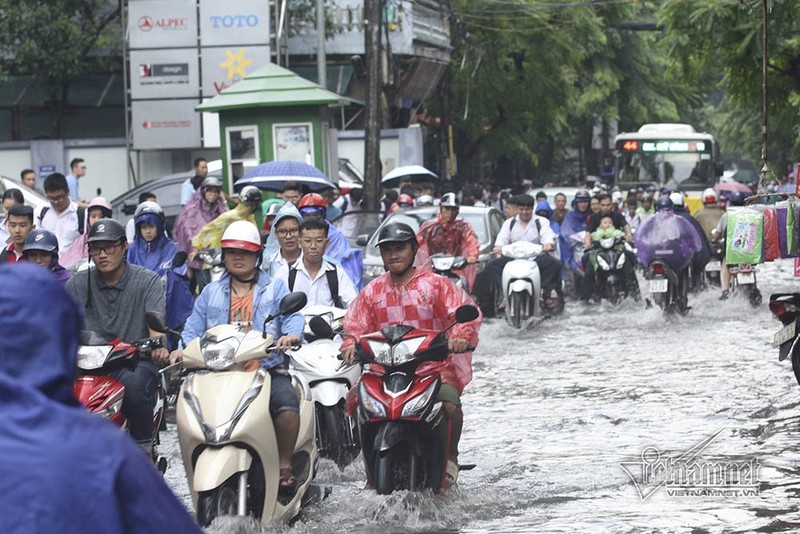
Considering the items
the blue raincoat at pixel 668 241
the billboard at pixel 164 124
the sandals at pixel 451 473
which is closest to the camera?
the sandals at pixel 451 473

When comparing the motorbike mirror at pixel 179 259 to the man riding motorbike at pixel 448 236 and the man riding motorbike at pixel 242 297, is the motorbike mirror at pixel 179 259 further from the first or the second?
the man riding motorbike at pixel 448 236

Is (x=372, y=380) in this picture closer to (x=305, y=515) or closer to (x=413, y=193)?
(x=305, y=515)

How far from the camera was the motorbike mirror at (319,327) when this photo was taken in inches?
307

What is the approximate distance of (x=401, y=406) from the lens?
7.35 meters

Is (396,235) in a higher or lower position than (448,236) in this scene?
higher

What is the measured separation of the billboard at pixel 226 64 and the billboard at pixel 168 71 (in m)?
0.23

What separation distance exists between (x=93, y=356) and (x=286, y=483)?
42.1 inches

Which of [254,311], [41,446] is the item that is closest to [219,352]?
[254,311]

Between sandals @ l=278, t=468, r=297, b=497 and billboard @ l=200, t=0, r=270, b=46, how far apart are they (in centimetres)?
2527

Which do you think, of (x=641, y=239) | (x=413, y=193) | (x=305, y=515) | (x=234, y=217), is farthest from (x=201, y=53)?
(x=305, y=515)

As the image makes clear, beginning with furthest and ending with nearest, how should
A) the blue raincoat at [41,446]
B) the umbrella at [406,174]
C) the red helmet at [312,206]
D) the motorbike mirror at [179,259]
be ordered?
the umbrella at [406,174], the red helmet at [312,206], the motorbike mirror at [179,259], the blue raincoat at [41,446]

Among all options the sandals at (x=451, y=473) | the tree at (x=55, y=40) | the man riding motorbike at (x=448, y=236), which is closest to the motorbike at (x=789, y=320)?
the sandals at (x=451, y=473)

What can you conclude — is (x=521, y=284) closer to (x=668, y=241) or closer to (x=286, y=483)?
(x=668, y=241)

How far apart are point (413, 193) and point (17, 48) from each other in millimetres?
11584
